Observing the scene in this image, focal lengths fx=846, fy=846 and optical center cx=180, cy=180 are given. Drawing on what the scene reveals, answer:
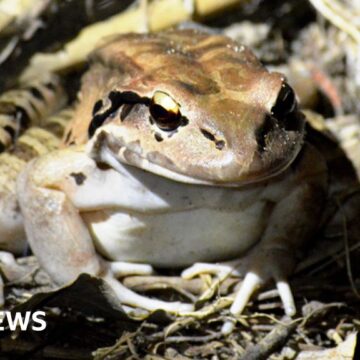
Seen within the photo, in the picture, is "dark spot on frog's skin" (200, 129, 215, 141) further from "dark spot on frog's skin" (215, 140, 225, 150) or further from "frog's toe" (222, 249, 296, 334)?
"frog's toe" (222, 249, 296, 334)

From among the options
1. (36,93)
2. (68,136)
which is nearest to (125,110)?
(68,136)

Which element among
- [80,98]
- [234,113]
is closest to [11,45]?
[80,98]

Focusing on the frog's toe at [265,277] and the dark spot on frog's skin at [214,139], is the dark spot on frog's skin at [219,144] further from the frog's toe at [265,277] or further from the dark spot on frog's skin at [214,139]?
the frog's toe at [265,277]

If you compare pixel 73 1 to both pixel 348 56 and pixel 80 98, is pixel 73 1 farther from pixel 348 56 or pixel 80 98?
pixel 348 56

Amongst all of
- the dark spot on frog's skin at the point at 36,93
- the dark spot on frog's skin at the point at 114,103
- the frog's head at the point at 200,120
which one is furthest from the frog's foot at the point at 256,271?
the dark spot on frog's skin at the point at 36,93

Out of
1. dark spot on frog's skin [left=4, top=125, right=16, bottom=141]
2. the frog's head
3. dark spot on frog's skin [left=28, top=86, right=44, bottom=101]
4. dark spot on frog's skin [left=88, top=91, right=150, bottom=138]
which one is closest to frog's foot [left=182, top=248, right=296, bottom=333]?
the frog's head

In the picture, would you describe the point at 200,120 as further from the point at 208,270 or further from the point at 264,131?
the point at 208,270
